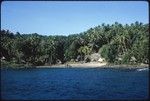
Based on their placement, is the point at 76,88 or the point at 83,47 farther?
the point at 83,47

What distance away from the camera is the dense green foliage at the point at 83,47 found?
264ft

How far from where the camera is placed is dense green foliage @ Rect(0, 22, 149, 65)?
8056 centimetres

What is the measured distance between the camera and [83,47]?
9319 cm

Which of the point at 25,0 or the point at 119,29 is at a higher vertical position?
the point at 119,29

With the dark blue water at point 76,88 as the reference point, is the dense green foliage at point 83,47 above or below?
above

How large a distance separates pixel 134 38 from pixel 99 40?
1384cm

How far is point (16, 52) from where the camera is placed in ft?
277

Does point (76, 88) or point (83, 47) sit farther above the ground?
point (83, 47)

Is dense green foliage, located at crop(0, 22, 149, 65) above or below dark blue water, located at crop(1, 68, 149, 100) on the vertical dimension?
above

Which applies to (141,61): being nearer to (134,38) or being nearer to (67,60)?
(134,38)

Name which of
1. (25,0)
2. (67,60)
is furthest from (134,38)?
(25,0)

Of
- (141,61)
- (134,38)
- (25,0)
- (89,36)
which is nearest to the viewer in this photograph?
(25,0)

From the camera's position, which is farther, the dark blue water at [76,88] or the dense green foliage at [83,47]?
the dense green foliage at [83,47]

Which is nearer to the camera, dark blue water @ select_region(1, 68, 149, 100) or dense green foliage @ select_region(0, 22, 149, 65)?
dark blue water @ select_region(1, 68, 149, 100)
